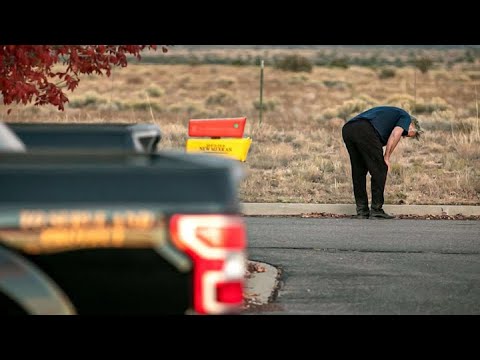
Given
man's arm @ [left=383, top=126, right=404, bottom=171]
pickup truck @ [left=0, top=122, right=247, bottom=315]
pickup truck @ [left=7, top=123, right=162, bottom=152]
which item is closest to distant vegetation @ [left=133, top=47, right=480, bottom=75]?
man's arm @ [left=383, top=126, right=404, bottom=171]

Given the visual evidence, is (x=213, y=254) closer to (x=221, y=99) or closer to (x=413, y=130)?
(x=413, y=130)

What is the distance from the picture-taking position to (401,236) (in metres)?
12.3

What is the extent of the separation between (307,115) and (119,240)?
106 feet

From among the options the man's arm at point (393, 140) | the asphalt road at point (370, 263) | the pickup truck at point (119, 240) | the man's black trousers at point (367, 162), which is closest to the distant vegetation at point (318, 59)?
the man's black trousers at point (367, 162)

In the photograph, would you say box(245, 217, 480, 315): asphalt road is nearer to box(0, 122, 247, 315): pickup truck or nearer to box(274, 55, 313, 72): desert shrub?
box(0, 122, 247, 315): pickup truck

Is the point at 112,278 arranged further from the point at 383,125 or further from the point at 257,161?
the point at 257,161

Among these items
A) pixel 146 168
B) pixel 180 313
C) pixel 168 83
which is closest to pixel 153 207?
pixel 146 168

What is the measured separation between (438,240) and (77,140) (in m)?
6.53

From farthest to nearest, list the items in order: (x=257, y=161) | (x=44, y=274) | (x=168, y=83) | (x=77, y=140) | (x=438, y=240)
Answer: (x=168, y=83) < (x=257, y=161) < (x=438, y=240) < (x=77, y=140) < (x=44, y=274)

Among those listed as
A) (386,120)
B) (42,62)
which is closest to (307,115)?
(386,120)

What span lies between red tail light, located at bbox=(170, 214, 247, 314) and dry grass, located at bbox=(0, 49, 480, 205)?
12058 millimetres

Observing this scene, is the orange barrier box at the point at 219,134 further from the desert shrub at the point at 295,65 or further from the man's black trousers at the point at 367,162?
the desert shrub at the point at 295,65

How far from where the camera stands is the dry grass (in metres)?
17.3

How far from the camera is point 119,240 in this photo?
10.8 ft
